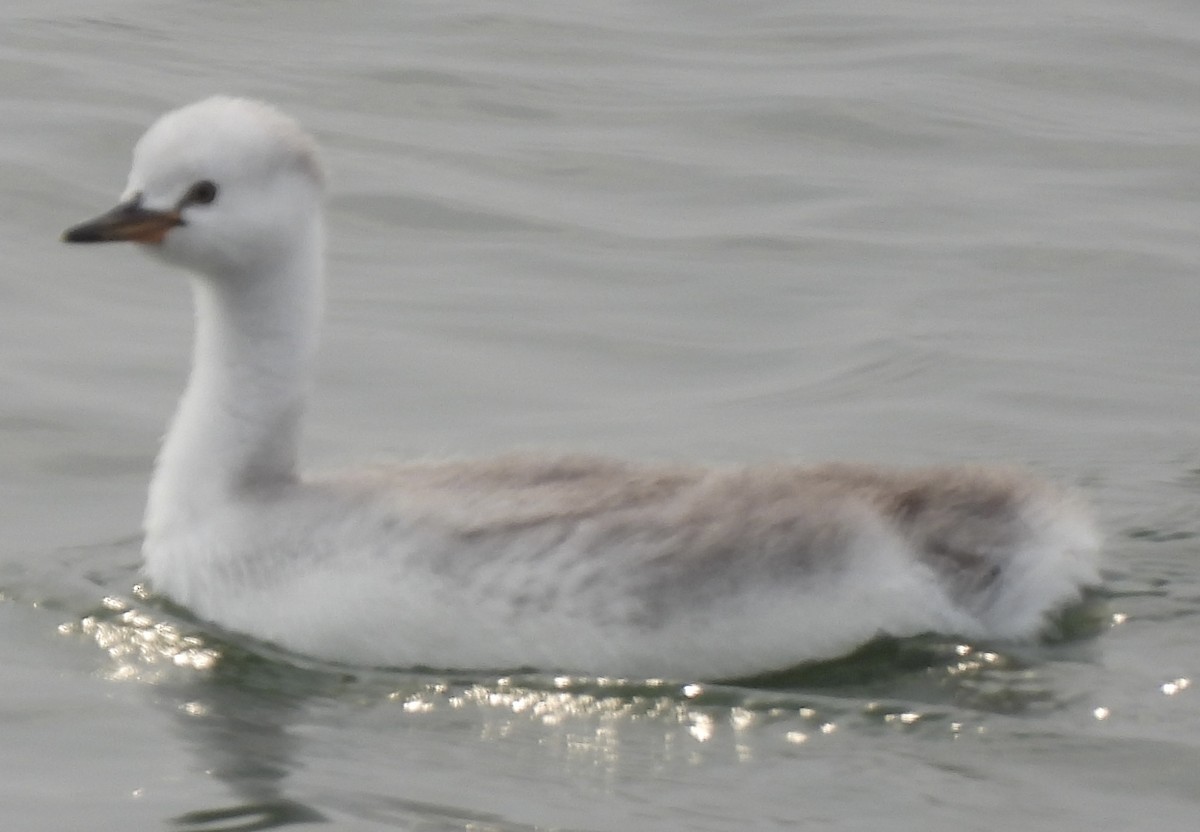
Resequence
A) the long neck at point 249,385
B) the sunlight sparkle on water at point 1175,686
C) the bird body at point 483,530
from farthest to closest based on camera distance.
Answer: the long neck at point 249,385 → the sunlight sparkle on water at point 1175,686 → the bird body at point 483,530

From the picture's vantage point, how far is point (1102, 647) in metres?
7.43

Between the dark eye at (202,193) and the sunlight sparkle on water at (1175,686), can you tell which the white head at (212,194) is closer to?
the dark eye at (202,193)

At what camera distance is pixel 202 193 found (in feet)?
23.9

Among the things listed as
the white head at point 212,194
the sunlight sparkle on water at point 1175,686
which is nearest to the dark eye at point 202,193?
the white head at point 212,194

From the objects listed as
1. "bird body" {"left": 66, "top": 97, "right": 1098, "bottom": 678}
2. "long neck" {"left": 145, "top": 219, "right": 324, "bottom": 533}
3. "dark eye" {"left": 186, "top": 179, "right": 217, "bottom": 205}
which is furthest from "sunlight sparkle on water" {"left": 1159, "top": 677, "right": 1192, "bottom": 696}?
"dark eye" {"left": 186, "top": 179, "right": 217, "bottom": 205}

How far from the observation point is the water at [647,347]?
6551 mm

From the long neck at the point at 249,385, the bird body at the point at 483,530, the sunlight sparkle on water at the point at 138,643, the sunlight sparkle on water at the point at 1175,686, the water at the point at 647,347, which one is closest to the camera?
the water at the point at 647,347

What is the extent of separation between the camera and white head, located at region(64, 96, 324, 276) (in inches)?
285

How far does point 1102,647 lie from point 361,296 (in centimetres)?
459

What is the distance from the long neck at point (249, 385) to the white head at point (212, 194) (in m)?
0.09

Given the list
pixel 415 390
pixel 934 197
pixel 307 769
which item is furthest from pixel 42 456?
pixel 934 197

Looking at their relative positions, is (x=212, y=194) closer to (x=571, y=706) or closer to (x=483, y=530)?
(x=483, y=530)

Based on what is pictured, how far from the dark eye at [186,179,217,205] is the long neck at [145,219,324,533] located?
0.23 metres

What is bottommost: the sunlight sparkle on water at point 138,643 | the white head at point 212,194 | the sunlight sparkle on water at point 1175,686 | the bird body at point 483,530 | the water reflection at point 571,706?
the sunlight sparkle on water at point 138,643
